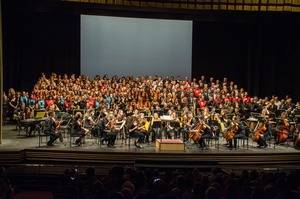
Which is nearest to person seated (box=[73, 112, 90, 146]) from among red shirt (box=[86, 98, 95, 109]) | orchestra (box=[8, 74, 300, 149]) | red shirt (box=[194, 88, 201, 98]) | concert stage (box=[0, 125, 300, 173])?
orchestra (box=[8, 74, 300, 149])

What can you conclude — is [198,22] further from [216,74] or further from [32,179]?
[32,179]

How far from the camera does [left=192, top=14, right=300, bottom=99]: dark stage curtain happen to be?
733 inches

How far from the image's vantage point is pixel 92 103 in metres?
14.2

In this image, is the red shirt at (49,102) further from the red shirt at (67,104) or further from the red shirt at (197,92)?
the red shirt at (197,92)

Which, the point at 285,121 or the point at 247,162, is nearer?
the point at 247,162

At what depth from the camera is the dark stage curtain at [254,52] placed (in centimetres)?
1861

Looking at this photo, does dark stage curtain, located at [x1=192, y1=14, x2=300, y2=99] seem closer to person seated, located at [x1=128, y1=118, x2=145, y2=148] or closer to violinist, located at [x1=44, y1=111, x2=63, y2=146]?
person seated, located at [x1=128, y1=118, x2=145, y2=148]

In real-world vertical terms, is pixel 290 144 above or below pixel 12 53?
below

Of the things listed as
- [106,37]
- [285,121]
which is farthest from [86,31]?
[285,121]

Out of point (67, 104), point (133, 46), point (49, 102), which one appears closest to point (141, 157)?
point (67, 104)

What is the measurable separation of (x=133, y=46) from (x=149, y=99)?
4330 millimetres

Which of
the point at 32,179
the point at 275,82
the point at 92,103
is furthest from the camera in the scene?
the point at 275,82

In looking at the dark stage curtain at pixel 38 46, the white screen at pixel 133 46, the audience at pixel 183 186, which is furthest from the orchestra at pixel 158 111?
the audience at pixel 183 186

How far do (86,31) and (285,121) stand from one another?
9594 millimetres
